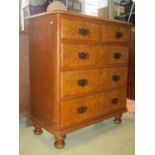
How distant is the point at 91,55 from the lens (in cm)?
169

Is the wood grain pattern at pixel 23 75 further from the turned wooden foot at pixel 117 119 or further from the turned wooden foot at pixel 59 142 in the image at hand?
the turned wooden foot at pixel 117 119

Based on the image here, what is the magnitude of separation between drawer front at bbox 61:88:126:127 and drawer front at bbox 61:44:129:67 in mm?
286

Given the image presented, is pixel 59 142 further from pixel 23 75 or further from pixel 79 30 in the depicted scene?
pixel 79 30

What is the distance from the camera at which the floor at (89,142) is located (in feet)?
4.94

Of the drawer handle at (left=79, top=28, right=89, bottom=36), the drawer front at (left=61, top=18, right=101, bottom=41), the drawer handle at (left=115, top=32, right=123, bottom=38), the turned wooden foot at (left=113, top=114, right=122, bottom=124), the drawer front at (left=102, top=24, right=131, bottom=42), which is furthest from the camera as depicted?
the turned wooden foot at (left=113, top=114, right=122, bottom=124)

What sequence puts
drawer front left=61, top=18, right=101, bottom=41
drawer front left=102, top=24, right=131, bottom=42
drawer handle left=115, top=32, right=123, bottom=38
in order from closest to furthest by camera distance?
drawer front left=61, top=18, right=101, bottom=41 < drawer front left=102, top=24, right=131, bottom=42 < drawer handle left=115, top=32, right=123, bottom=38

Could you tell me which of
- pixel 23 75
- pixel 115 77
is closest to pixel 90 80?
pixel 115 77

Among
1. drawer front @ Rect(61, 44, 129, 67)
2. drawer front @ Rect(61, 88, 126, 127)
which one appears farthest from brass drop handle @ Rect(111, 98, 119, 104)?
drawer front @ Rect(61, 44, 129, 67)

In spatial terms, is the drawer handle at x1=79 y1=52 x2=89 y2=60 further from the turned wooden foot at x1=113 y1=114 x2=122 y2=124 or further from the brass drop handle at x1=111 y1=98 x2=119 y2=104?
the turned wooden foot at x1=113 y1=114 x2=122 y2=124

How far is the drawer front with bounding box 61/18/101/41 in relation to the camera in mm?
1466

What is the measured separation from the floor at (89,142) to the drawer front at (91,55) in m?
0.63

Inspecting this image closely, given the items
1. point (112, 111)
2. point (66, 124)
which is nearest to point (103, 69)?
point (112, 111)

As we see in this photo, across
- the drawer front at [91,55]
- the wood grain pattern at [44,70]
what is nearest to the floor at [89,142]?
the wood grain pattern at [44,70]
